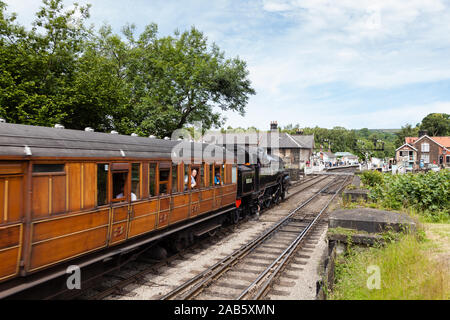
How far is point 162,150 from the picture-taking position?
29.0 feet

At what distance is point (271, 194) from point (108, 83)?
12.4 meters

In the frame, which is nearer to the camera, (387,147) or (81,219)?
(81,219)

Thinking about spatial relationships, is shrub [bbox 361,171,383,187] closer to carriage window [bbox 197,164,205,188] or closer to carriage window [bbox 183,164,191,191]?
carriage window [bbox 197,164,205,188]

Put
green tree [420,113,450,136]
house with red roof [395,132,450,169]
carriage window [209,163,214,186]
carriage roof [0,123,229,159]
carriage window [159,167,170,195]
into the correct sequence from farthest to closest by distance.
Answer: green tree [420,113,450,136]
house with red roof [395,132,450,169]
carriage window [209,163,214,186]
carriage window [159,167,170,195]
carriage roof [0,123,229,159]

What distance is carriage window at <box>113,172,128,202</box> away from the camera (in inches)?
274

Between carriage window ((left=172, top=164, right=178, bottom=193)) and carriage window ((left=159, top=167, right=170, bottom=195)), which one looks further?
carriage window ((left=172, top=164, right=178, bottom=193))

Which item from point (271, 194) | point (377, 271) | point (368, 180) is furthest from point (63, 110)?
point (368, 180)

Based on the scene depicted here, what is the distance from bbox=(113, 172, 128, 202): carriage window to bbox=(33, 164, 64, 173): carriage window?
1.45 meters

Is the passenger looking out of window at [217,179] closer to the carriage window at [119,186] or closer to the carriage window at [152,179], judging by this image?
the carriage window at [152,179]

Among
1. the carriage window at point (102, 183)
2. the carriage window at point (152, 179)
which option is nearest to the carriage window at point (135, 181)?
the carriage window at point (152, 179)

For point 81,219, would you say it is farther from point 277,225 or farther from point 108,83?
point 108,83

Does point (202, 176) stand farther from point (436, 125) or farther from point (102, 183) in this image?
point (436, 125)

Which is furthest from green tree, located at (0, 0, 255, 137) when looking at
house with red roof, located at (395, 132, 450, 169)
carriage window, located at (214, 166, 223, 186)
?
house with red roof, located at (395, 132, 450, 169)
